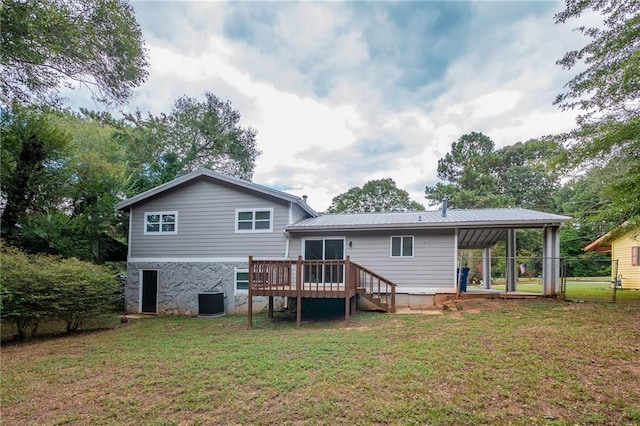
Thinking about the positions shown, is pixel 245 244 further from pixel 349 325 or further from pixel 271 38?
pixel 271 38

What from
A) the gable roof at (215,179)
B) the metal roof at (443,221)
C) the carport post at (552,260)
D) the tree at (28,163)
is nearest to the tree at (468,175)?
the metal roof at (443,221)

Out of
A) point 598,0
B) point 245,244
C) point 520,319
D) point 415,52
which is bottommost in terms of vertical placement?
point 520,319

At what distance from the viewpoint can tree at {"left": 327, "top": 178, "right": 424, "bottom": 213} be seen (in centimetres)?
2912

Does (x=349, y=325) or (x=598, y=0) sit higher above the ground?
(x=598, y=0)

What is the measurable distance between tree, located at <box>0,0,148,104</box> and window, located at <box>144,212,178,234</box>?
4.18 m

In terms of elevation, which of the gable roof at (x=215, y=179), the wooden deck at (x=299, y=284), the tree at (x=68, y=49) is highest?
the tree at (x=68, y=49)

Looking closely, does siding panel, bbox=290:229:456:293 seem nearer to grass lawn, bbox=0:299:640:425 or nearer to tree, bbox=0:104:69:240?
grass lawn, bbox=0:299:640:425

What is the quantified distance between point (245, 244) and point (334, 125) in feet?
26.8

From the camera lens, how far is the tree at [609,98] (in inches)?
255

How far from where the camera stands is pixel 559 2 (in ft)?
Result: 24.5

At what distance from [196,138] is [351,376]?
22263 mm

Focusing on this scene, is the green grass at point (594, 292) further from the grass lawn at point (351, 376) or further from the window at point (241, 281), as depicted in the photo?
the window at point (241, 281)

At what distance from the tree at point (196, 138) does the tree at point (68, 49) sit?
37.2 feet

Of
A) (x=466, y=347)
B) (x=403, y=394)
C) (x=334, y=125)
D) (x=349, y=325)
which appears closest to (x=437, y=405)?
(x=403, y=394)
